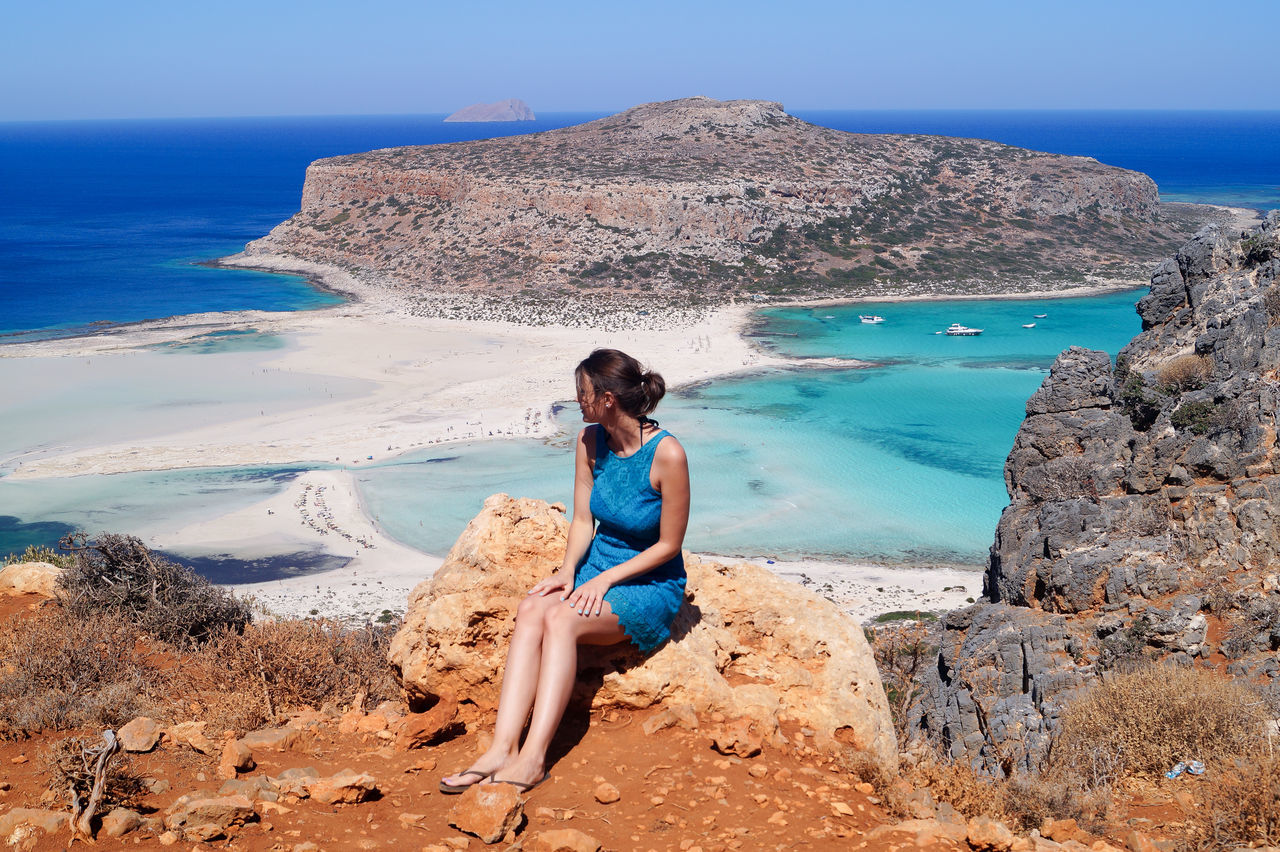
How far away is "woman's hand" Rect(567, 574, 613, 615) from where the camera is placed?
4.69 m

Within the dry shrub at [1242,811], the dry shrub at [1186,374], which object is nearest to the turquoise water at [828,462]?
the dry shrub at [1186,374]

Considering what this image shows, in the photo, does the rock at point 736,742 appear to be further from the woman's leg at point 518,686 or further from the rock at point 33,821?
the rock at point 33,821

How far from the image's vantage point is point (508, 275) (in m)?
58.9

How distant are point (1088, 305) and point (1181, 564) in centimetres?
4905

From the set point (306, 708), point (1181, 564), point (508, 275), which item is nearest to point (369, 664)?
point (306, 708)

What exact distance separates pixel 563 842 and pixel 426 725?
1488mm

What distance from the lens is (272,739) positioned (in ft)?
16.4

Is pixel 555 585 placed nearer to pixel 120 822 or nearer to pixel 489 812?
pixel 489 812

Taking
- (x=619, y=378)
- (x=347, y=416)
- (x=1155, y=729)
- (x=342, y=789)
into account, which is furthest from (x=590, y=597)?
(x=347, y=416)

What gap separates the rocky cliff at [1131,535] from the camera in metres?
9.60

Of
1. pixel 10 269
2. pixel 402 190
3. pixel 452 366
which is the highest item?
pixel 402 190

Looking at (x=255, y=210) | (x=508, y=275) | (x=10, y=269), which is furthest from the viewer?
(x=255, y=210)

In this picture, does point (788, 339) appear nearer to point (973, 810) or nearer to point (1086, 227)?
point (1086, 227)

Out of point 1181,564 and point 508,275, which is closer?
point 1181,564
